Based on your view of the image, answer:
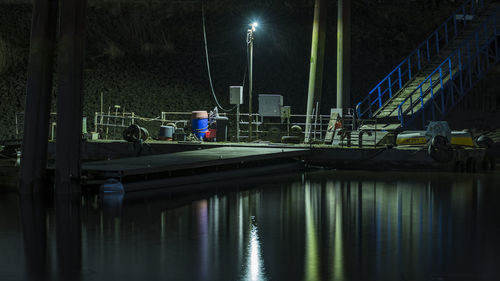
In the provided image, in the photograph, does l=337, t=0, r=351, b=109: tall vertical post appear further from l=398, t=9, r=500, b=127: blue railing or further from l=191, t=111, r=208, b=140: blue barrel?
l=191, t=111, r=208, b=140: blue barrel

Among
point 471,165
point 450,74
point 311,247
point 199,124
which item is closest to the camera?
point 311,247

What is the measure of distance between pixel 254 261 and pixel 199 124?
22351 millimetres

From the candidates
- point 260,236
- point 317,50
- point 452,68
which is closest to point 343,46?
point 317,50

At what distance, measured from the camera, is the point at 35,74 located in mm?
16250

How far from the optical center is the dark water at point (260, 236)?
30.5 feet

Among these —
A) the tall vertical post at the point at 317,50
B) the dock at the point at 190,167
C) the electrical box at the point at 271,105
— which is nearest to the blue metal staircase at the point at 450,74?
the tall vertical post at the point at 317,50

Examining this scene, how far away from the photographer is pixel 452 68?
32469mm

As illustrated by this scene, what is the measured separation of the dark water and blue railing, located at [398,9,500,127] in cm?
1244

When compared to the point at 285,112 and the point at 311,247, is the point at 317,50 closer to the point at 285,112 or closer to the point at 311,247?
the point at 285,112

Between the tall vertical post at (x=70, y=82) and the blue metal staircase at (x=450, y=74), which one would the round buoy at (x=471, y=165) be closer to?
the blue metal staircase at (x=450, y=74)

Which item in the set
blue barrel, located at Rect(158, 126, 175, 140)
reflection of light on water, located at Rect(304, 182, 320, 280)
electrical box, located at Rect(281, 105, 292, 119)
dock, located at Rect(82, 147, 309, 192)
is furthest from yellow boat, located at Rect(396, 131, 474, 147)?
reflection of light on water, located at Rect(304, 182, 320, 280)

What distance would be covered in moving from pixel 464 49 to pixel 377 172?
37.3 feet

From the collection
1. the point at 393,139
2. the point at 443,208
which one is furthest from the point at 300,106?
the point at 443,208

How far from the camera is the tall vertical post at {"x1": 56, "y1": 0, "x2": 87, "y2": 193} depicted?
630 inches
